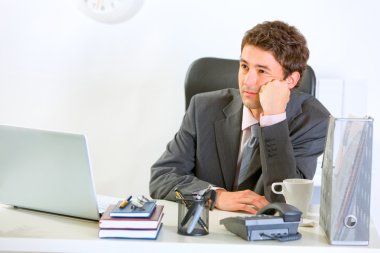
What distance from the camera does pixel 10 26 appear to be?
3.36m

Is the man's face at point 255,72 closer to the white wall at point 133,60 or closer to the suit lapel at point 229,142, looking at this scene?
the suit lapel at point 229,142

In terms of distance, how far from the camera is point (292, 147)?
6.97 ft

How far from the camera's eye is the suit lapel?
230cm

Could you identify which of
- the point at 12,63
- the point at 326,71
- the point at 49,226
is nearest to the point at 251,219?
the point at 49,226

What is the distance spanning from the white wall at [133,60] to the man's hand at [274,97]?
1.01 m

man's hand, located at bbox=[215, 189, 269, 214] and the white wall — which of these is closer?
man's hand, located at bbox=[215, 189, 269, 214]

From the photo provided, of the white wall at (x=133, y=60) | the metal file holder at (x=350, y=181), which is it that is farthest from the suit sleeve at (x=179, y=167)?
the white wall at (x=133, y=60)

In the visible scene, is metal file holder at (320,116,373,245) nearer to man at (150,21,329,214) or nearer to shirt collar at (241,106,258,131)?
man at (150,21,329,214)

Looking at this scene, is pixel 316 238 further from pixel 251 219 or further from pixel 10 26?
pixel 10 26

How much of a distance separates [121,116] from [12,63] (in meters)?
0.63

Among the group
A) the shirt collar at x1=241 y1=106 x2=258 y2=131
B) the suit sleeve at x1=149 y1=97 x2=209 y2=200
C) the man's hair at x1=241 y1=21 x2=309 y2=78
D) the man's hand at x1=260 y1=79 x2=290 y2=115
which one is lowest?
the suit sleeve at x1=149 y1=97 x2=209 y2=200

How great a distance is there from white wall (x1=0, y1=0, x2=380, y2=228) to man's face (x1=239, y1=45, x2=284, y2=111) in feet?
3.17

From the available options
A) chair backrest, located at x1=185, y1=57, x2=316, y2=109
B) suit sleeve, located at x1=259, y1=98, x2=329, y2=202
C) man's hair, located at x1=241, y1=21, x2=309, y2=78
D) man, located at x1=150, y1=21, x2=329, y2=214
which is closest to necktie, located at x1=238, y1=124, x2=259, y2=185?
man, located at x1=150, y1=21, x2=329, y2=214

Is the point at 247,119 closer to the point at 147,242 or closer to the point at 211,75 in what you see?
the point at 211,75
